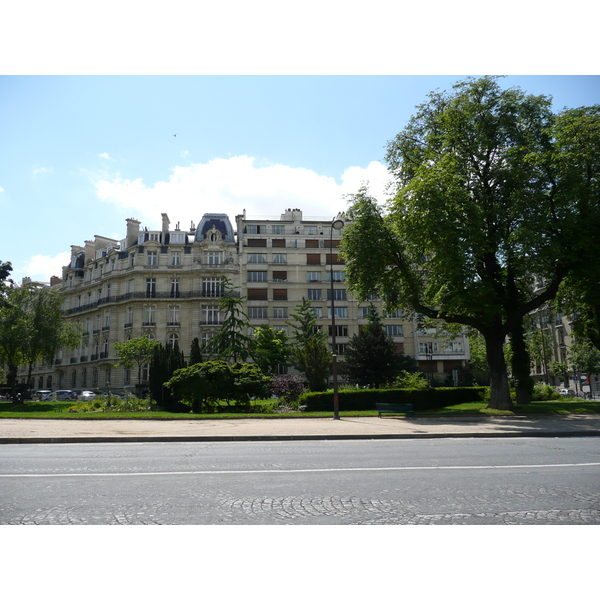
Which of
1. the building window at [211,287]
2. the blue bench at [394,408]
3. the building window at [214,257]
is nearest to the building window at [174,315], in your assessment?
the building window at [211,287]

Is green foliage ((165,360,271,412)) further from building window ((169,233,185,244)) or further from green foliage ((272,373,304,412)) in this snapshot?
building window ((169,233,185,244))

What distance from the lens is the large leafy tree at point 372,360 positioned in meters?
50.6

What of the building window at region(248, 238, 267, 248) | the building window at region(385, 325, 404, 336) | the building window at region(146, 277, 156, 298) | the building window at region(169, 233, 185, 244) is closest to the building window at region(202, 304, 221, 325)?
the building window at region(146, 277, 156, 298)

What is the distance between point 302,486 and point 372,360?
44564 millimetres

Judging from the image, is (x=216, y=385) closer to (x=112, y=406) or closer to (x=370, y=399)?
(x=112, y=406)

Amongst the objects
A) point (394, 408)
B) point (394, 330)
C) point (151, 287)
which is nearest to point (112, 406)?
point (394, 408)

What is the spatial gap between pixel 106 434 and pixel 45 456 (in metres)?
4.69

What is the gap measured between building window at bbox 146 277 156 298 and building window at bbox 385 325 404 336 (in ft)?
93.8

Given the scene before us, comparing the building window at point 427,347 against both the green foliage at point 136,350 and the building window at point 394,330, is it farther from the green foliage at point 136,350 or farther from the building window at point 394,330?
the green foliage at point 136,350

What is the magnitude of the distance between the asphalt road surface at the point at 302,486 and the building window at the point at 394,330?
51193 mm

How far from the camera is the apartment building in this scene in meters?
60.0

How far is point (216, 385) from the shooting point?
2569 cm

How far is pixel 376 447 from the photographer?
40.5 feet

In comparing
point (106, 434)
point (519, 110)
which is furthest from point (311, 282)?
point (106, 434)
